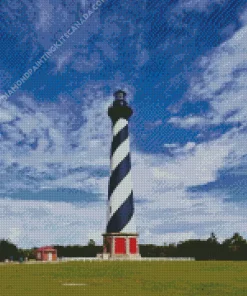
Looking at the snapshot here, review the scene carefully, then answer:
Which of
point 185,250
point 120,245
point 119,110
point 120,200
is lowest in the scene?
point 185,250

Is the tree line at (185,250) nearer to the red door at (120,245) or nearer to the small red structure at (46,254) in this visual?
the small red structure at (46,254)

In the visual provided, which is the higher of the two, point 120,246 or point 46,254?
point 120,246

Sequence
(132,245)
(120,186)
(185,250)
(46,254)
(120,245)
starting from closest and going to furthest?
(120,245)
(132,245)
(120,186)
(46,254)
(185,250)

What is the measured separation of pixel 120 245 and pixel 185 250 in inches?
677

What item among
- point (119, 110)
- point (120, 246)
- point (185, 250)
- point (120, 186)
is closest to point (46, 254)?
point (120, 246)

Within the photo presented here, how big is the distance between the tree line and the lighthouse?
13630mm

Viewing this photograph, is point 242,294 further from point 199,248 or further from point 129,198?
point 199,248

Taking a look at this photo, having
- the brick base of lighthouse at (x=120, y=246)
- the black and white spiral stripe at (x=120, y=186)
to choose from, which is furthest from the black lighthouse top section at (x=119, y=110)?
the brick base of lighthouse at (x=120, y=246)

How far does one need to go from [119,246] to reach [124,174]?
9.78m

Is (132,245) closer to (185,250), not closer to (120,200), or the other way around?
(120,200)

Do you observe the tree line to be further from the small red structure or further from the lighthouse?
the lighthouse

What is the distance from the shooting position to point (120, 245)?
4556 centimetres

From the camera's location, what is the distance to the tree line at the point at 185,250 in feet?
177

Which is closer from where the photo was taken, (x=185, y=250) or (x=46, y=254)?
(x=46, y=254)
